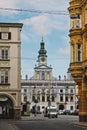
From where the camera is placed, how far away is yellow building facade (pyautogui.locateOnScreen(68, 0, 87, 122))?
52.1 metres

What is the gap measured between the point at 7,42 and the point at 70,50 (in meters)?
20.7

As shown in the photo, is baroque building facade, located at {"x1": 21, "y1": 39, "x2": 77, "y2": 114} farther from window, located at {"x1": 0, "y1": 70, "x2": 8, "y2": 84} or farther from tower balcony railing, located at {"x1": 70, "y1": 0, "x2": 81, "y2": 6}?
tower balcony railing, located at {"x1": 70, "y1": 0, "x2": 81, "y2": 6}

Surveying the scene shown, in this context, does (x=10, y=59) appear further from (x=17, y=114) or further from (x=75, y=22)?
(x=75, y=22)

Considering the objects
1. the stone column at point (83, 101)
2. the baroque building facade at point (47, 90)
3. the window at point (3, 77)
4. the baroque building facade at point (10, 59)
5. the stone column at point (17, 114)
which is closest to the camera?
the stone column at point (83, 101)

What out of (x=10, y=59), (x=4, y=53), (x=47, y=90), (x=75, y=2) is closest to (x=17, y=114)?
(x=10, y=59)

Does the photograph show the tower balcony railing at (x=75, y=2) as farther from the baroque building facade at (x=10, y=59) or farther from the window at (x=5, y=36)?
the window at (x=5, y=36)

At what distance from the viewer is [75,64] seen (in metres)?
52.7

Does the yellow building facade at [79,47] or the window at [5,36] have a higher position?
the window at [5,36]

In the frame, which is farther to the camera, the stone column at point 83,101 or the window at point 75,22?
the window at point 75,22

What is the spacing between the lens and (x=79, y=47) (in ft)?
175

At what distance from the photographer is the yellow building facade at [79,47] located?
52094 millimetres

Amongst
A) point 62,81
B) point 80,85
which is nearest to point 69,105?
point 62,81

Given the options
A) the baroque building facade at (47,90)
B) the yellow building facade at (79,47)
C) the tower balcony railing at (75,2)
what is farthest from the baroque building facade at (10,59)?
the baroque building facade at (47,90)

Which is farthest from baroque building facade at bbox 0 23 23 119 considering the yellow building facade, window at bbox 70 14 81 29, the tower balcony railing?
the tower balcony railing
